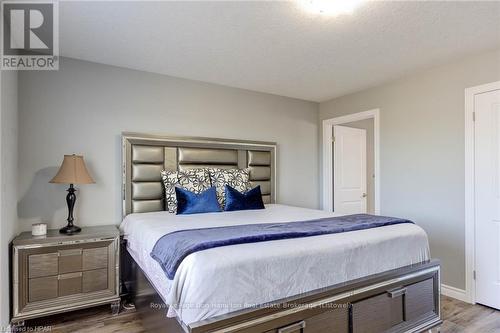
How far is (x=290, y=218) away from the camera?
2.58 metres

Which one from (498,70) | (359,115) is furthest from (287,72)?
(498,70)

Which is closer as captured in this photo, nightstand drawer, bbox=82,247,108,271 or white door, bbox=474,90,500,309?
nightstand drawer, bbox=82,247,108,271

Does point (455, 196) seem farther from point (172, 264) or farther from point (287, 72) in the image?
point (172, 264)

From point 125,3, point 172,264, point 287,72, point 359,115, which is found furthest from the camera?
point 359,115

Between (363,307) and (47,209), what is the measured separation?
291cm

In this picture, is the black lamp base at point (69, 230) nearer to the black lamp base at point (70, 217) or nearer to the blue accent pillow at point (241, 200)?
the black lamp base at point (70, 217)

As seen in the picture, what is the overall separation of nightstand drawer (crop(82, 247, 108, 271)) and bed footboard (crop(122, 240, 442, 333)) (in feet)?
1.28

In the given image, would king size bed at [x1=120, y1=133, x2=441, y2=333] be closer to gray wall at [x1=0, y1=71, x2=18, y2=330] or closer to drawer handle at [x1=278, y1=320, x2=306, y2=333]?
drawer handle at [x1=278, y1=320, x2=306, y2=333]

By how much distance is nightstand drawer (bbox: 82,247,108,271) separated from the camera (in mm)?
2562

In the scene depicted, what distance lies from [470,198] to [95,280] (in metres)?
3.66

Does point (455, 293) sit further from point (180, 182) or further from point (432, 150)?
point (180, 182)
